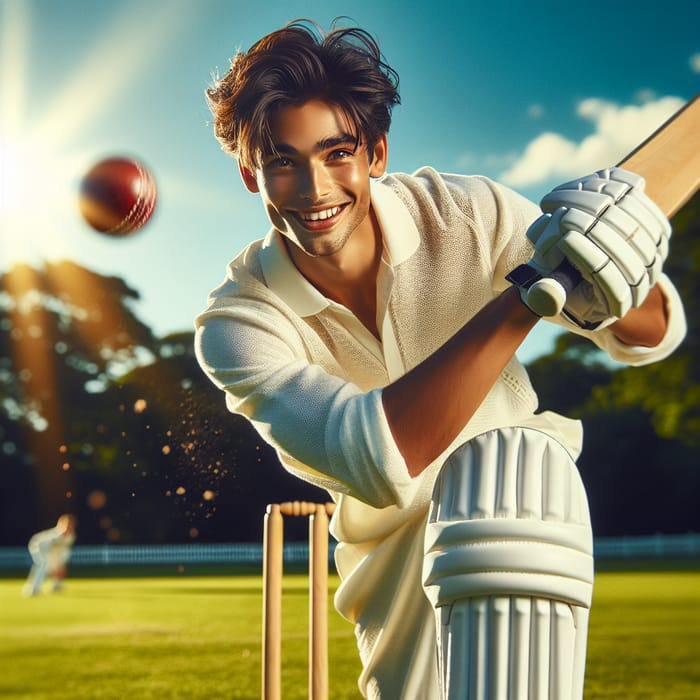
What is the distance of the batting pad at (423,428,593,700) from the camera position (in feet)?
4.29

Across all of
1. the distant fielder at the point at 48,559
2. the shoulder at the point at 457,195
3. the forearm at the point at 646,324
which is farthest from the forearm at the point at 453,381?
the distant fielder at the point at 48,559

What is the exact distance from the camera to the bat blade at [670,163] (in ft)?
4.70

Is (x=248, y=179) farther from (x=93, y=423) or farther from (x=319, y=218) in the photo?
(x=93, y=423)

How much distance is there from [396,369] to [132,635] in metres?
6.03

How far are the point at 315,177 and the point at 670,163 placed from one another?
0.61m

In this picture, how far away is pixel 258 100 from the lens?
1.77 meters

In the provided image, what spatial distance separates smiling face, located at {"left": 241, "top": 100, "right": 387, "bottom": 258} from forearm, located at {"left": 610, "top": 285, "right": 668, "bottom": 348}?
1.69 feet

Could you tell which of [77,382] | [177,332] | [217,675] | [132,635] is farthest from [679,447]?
[217,675]

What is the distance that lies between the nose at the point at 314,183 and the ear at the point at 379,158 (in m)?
0.22

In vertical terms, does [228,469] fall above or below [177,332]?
below

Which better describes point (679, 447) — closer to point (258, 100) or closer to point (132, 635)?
point (132, 635)

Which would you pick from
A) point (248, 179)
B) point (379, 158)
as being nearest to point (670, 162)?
point (379, 158)

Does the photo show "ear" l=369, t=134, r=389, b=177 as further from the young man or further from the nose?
the nose

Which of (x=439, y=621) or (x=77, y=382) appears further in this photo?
(x=77, y=382)
